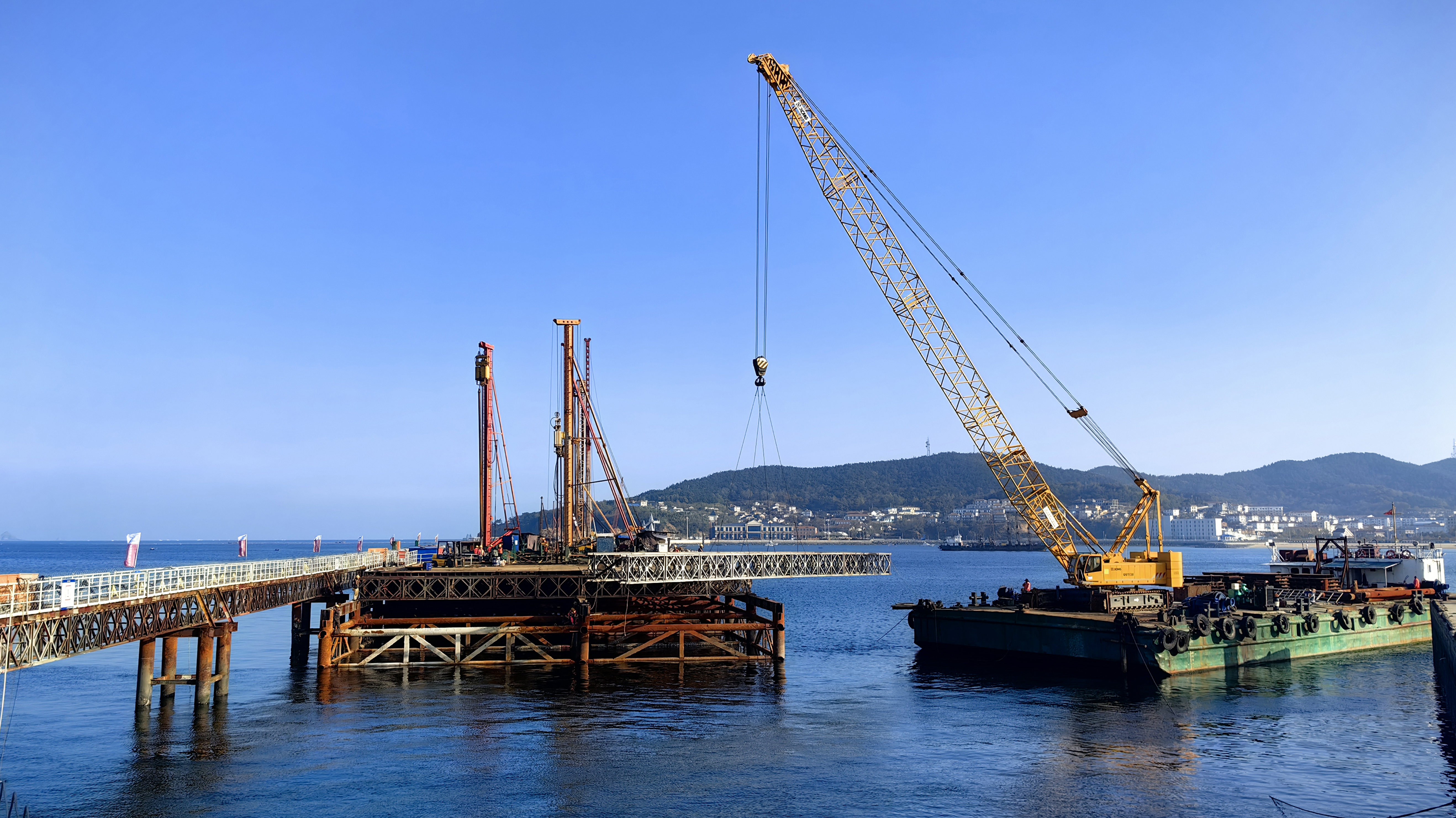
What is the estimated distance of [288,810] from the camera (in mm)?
32031

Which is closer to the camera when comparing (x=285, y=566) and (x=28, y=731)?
(x=28, y=731)

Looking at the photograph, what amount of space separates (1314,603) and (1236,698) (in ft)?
88.2

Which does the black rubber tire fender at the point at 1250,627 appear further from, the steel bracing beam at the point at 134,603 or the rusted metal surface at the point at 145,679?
the rusted metal surface at the point at 145,679

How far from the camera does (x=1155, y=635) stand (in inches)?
2255

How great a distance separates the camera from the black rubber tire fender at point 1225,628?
60.6 metres

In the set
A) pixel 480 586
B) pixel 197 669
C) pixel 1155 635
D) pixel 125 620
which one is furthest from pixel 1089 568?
pixel 125 620

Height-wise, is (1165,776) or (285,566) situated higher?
(285,566)

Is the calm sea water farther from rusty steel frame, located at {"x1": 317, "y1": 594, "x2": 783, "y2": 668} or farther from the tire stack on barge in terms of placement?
the tire stack on barge

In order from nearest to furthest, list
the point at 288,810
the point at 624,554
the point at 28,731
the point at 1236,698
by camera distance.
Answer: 1. the point at 288,810
2. the point at 28,731
3. the point at 1236,698
4. the point at 624,554

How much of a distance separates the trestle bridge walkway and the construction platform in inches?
5.9

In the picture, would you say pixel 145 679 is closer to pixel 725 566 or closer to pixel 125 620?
pixel 125 620

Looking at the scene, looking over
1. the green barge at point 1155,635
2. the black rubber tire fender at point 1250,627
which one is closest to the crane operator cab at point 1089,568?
the green barge at point 1155,635

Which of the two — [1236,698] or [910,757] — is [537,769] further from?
[1236,698]

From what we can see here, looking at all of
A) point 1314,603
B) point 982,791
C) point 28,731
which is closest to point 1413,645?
point 1314,603
